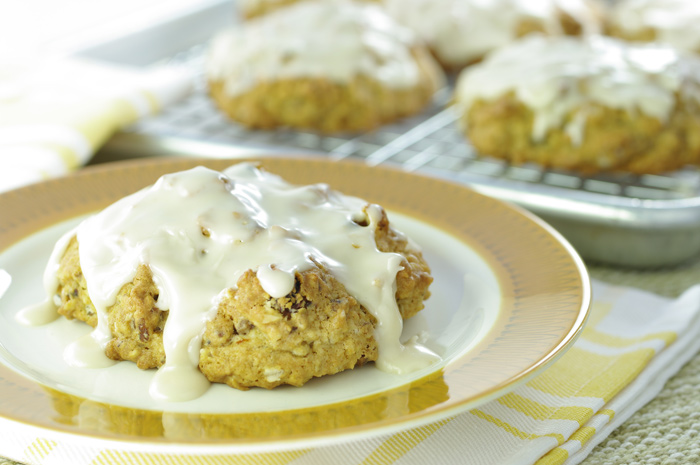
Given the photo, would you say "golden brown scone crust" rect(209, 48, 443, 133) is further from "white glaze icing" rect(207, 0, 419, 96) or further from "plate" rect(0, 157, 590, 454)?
"plate" rect(0, 157, 590, 454)

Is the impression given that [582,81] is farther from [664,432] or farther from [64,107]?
[64,107]

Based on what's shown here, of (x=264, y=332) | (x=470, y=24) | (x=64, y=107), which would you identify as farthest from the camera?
(x=470, y=24)

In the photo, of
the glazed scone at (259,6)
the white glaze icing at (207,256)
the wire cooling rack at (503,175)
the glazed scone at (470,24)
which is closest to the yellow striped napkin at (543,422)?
the white glaze icing at (207,256)

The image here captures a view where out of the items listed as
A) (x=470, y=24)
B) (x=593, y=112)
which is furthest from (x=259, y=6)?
(x=593, y=112)

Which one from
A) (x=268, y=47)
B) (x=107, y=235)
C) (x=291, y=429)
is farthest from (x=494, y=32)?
(x=291, y=429)

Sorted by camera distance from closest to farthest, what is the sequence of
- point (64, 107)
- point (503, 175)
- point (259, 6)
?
1. point (503, 175)
2. point (64, 107)
3. point (259, 6)

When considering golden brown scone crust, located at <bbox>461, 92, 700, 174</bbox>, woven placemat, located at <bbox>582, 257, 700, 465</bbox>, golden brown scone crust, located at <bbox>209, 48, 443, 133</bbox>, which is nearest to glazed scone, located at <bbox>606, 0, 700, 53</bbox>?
golden brown scone crust, located at <bbox>461, 92, 700, 174</bbox>

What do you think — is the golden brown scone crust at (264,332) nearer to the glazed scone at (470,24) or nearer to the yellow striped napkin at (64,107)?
the yellow striped napkin at (64,107)
